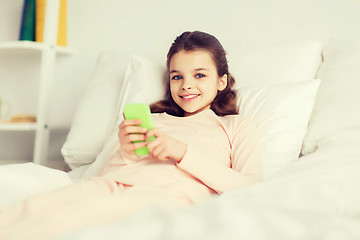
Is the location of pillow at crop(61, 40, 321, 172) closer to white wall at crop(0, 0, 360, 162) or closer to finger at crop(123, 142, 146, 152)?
white wall at crop(0, 0, 360, 162)

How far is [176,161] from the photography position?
90cm

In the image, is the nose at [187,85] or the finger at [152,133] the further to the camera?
the nose at [187,85]

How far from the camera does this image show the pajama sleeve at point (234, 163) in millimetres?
859

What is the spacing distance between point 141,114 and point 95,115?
55 centimetres

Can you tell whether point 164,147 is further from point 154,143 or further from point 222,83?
point 222,83

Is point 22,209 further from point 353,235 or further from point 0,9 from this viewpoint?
point 0,9

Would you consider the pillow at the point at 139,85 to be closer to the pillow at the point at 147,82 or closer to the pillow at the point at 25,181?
the pillow at the point at 147,82

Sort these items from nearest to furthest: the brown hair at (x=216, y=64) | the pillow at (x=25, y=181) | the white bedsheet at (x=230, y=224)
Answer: the white bedsheet at (x=230, y=224) < the pillow at (x=25, y=181) < the brown hair at (x=216, y=64)

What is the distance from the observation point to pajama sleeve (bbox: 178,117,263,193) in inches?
33.8

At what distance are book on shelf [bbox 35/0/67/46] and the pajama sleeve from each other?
110 cm

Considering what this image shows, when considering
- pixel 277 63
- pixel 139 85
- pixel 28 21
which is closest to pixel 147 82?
pixel 139 85

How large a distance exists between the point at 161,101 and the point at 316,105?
1.55 ft

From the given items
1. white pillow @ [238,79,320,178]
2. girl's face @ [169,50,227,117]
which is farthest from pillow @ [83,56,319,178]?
girl's face @ [169,50,227,117]

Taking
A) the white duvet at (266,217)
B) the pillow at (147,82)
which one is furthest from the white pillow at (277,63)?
the white duvet at (266,217)
